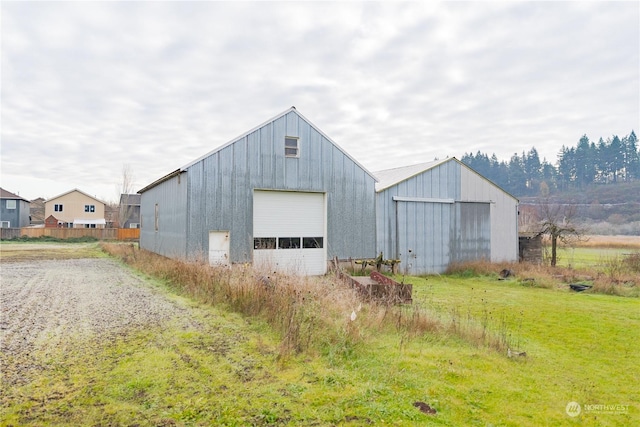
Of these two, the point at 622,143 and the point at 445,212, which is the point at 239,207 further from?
the point at 622,143

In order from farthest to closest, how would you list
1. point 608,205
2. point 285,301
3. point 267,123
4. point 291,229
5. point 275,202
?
point 608,205
point 291,229
point 275,202
point 267,123
point 285,301

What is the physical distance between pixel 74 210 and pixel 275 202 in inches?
2083

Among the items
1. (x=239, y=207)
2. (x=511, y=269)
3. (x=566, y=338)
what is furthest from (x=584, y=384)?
(x=511, y=269)

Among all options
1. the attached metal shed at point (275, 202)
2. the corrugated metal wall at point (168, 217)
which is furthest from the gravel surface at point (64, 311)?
the attached metal shed at point (275, 202)

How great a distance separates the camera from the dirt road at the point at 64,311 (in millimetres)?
6121

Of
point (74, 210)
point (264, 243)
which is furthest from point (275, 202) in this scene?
point (74, 210)

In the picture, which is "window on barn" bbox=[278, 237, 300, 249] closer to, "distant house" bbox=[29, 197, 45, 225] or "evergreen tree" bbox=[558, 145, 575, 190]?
"distant house" bbox=[29, 197, 45, 225]

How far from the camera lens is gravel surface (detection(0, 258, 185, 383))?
A: 6.15m

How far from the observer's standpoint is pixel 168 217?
18.2 metres

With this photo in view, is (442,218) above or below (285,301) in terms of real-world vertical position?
above

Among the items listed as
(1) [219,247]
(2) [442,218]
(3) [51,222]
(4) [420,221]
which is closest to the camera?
(1) [219,247]

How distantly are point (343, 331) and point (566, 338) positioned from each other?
14.8 feet

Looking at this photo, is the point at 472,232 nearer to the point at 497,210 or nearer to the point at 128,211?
the point at 497,210

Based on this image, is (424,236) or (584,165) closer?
(424,236)
